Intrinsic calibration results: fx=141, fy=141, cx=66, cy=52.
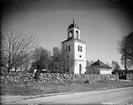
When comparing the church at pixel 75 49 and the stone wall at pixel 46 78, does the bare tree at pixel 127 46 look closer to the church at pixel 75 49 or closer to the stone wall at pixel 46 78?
the stone wall at pixel 46 78

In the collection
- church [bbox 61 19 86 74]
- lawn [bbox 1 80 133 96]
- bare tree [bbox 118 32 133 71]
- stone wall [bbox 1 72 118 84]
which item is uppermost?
church [bbox 61 19 86 74]

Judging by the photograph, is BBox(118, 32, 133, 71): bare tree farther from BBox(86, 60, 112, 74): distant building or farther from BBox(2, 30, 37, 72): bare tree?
BBox(86, 60, 112, 74): distant building

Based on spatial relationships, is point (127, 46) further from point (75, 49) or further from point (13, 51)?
point (75, 49)

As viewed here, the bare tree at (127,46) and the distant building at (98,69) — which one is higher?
the bare tree at (127,46)

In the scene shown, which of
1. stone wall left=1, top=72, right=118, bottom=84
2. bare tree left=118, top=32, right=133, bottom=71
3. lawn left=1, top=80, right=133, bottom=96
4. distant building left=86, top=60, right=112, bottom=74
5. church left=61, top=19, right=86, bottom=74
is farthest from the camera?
distant building left=86, top=60, right=112, bottom=74

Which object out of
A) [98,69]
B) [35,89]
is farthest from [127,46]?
[98,69]

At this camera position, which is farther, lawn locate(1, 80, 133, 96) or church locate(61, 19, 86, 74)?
church locate(61, 19, 86, 74)

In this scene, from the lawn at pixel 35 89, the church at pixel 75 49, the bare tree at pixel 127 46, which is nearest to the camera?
the bare tree at pixel 127 46

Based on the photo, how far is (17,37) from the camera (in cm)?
912

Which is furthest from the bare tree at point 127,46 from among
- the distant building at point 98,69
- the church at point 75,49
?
the distant building at point 98,69

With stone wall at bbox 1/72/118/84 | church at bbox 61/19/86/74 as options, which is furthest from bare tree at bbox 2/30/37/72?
church at bbox 61/19/86/74

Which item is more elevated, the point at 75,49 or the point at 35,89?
the point at 75,49

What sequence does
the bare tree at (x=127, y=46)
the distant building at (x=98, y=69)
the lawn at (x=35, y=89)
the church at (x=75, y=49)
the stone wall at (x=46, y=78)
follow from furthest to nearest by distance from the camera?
1. the distant building at (x=98, y=69)
2. the church at (x=75, y=49)
3. the stone wall at (x=46, y=78)
4. the lawn at (x=35, y=89)
5. the bare tree at (x=127, y=46)

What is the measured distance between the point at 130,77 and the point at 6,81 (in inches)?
783
